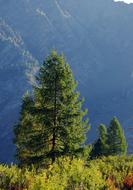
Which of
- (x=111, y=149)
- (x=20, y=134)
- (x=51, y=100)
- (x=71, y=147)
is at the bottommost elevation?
(x=71, y=147)

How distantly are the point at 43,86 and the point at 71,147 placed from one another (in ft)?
18.2

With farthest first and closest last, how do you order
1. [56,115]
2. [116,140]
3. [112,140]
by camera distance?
[116,140]
[112,140]
[56,115]

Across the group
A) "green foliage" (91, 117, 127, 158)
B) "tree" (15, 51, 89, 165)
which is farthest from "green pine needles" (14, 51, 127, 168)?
"green foliage" (91, 117, 127, 158)

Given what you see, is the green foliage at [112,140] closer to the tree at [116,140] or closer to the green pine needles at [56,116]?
the tree at [116,140]

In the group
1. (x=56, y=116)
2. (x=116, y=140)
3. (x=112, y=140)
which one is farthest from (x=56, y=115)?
(x=116, y=140)

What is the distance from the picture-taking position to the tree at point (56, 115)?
130 ft

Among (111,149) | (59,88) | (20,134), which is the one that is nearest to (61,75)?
(59,88)

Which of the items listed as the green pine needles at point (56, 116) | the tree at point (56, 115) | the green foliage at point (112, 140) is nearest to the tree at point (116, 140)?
the green foliage at point (112, 140)

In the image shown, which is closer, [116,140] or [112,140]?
[112,140]

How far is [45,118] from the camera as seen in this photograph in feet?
130

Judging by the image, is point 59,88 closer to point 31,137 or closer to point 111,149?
point 31,137

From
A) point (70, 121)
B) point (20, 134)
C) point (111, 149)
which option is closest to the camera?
point (70, 121)

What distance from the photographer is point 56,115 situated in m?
39.6

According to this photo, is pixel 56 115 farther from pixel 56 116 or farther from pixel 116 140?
pixel 116 140
